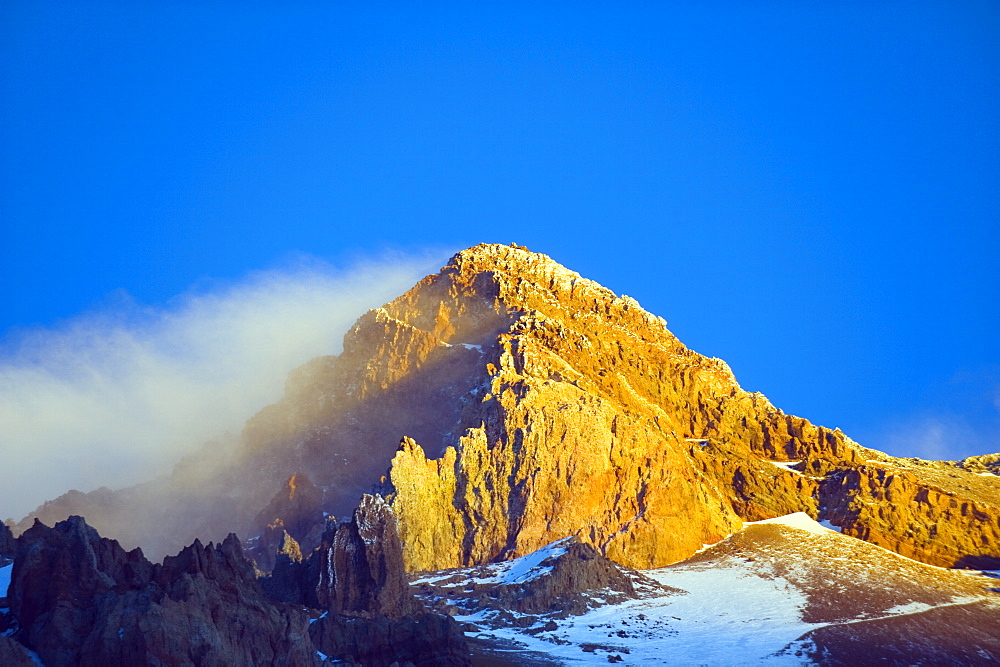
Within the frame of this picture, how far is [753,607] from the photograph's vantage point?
154250mm

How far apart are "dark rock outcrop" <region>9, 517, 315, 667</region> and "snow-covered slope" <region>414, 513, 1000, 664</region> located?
1819 inches

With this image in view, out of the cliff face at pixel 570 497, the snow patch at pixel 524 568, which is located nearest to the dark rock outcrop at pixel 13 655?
the snow patch at pixel 524 568

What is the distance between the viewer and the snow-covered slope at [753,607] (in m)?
134

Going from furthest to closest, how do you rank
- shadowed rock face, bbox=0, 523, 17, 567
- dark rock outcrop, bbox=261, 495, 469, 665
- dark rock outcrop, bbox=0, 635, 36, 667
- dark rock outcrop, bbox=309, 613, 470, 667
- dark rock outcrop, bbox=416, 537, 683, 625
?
dark rock outcrop, bbox=416, 537, 683, 625
dark rock outcrop, bbox=261, 495, 469, 665
dark rock outcrop, bbox=309, 613, 470, 667
shadowed rock face, bbox=0, 523, 17, 567
dark rock outcrop, bbox=0, 635, 36, 667

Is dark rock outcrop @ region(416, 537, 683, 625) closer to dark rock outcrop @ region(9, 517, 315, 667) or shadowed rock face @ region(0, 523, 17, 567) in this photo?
dark rock outcrop @ region(9, 517, 315, 667)

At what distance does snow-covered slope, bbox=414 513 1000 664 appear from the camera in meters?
134

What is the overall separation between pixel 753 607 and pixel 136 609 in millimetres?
104537

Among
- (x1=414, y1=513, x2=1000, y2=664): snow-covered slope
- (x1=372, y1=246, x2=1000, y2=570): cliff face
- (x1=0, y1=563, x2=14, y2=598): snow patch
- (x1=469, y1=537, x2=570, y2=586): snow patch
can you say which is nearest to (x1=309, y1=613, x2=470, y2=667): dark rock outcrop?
(x1=414, y1=513, x2=1000, y2=664): snow-covered slope

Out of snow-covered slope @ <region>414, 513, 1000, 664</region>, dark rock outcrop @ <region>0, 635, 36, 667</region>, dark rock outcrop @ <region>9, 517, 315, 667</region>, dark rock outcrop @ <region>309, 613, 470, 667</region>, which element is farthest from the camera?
snow-covered slope @ <region>414, 513, 1000, 664</region>

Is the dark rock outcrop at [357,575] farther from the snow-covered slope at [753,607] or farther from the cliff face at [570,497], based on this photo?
the cliff face at [570,497]

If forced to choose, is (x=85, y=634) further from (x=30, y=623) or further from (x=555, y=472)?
(x=555, y=472)

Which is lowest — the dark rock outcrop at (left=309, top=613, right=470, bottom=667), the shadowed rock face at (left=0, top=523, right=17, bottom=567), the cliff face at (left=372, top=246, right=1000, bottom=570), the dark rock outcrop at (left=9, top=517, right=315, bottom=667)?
the dark rock outcrop at (left=309, top=613, right=470, bottom=667)

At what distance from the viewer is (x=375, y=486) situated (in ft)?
593

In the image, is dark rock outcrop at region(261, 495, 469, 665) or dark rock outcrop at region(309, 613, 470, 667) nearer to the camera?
dark rock outcrop at region(309, 613, 470, 667)
